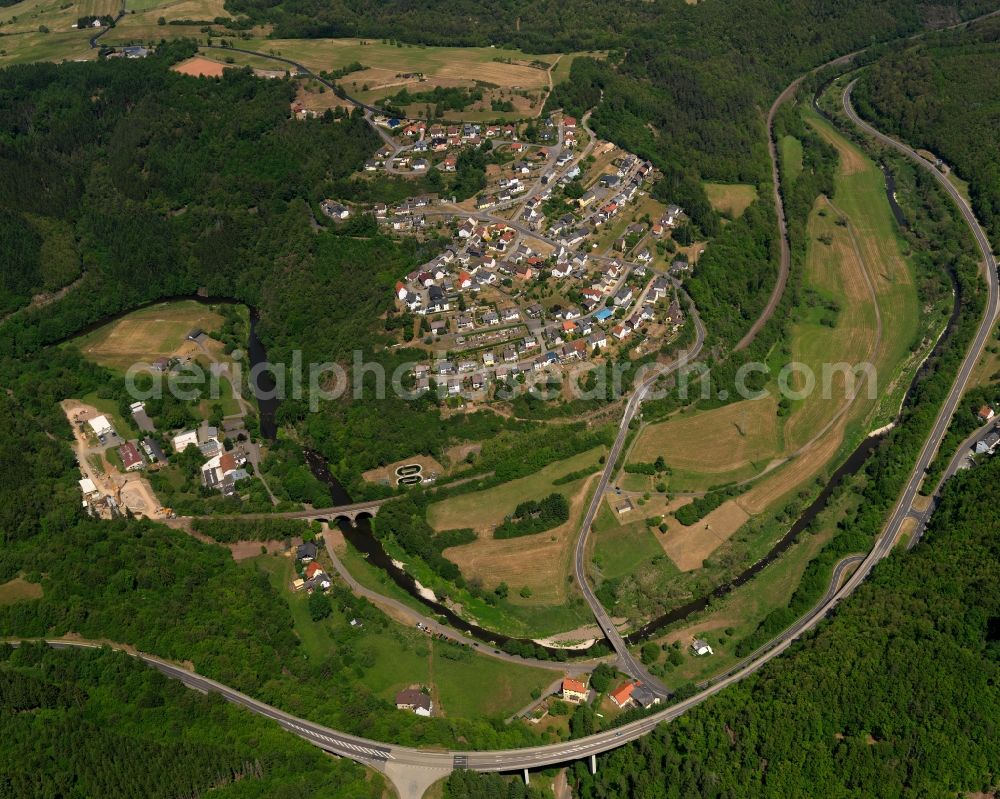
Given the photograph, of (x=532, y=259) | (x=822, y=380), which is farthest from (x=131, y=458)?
(x=822, y=380)

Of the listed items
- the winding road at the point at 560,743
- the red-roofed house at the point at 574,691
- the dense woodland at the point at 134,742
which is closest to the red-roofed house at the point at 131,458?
the winding road at the point at 560,743

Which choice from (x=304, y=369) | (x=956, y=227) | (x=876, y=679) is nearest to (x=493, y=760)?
(x=876, y=679)

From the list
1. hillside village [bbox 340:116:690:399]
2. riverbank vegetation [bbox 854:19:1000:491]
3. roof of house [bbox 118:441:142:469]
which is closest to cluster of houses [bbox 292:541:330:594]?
hillside village [bbox 340:116:690:399]

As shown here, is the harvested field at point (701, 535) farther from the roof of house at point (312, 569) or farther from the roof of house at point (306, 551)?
the roof of house at point (306, 551)

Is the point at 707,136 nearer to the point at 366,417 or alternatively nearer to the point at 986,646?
the point at 366,417

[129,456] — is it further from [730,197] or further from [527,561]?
[730,197]

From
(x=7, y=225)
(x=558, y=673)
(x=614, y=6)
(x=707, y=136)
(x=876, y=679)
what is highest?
(x=614, y=6)
